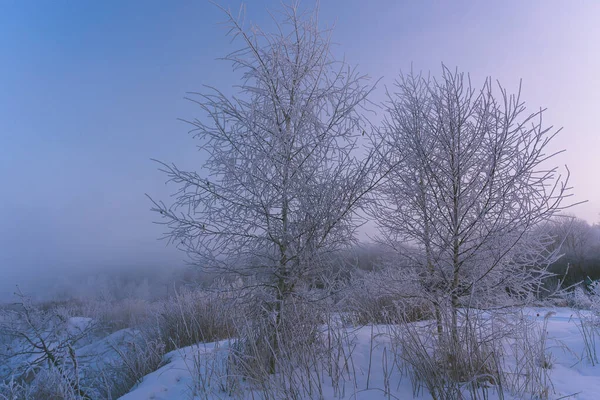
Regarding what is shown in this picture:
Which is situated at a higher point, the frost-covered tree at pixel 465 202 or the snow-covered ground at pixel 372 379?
the frost-covered tree at pixel 465 202

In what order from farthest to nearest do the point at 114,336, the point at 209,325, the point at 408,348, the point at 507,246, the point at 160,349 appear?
1. the point at 114,336
2. the point at 209,325
3. the point at 160,349
4. the point at 507,246
5. the point at 408,348

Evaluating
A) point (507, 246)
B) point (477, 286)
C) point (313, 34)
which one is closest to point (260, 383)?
point (477, 286)

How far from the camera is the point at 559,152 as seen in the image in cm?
365

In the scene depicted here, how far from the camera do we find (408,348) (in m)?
3.48

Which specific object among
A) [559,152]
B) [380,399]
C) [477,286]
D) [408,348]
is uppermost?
[559,152]

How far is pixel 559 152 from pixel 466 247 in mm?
1499

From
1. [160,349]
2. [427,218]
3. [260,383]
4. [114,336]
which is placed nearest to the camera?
[260,383]

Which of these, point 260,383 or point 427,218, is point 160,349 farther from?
point 427,218

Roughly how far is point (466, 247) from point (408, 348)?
5.51ft

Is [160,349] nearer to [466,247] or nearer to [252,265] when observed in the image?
[252,265]

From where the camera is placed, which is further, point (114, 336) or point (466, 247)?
point (114, 336)

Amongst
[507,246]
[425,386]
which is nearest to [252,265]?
[425,386]

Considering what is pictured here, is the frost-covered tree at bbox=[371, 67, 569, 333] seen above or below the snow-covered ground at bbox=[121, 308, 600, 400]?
above

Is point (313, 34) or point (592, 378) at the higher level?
point (313, 34)
